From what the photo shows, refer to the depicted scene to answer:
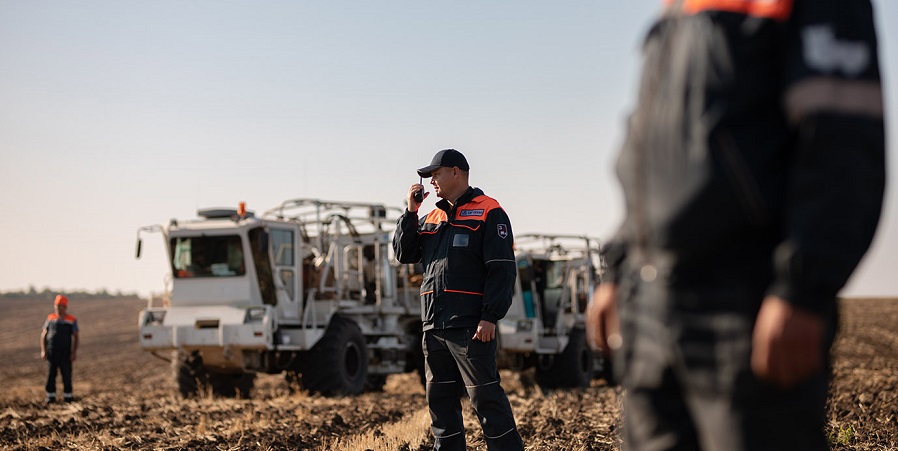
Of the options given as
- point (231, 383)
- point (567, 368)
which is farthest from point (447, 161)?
point (567, 368)

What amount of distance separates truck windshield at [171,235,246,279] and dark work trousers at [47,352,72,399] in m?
2.50

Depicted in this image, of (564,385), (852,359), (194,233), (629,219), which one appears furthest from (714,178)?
(852,359)

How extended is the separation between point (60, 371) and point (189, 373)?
2.19m

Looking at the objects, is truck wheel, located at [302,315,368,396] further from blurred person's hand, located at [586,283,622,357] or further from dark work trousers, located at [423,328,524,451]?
blurred person's hand, located at [586,283,622,357]

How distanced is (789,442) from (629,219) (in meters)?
0.66

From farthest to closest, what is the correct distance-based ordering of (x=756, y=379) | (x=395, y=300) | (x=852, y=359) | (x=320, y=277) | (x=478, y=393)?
1. (x=852, y=359)
2. (x=395, y=300)
3. (x=320, y=277)
4. (x=478, y=393)
5. (x=756, y=379)

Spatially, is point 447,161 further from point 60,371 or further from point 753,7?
point 60,371

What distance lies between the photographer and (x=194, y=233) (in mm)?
14977

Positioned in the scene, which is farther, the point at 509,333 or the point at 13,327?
the point at 13,327

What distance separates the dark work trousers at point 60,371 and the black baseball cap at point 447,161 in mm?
11361

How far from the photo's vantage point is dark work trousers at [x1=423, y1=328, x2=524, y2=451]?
5.37m

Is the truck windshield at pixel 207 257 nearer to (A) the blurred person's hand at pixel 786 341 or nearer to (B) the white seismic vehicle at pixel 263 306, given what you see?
(B) the white seismic vehicle at pixel 263 306

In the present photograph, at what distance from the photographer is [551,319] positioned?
61.7 ft

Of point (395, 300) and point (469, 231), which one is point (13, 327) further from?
point (469, 231)
